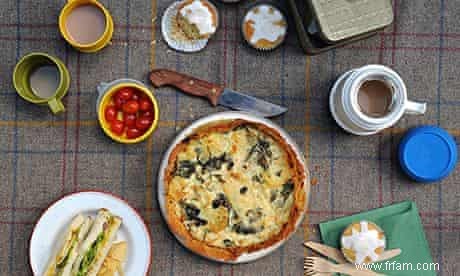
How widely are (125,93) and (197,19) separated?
0.86ft

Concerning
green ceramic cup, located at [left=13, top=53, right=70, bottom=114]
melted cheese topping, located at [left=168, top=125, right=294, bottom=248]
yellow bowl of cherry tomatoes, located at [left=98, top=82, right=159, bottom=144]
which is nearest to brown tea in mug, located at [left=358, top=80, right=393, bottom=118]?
melted cheese topping, located at [left=168, top=125, right=294, bottom=248]

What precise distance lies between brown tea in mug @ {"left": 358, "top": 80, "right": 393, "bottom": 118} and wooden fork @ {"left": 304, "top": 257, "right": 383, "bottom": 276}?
0.41 m

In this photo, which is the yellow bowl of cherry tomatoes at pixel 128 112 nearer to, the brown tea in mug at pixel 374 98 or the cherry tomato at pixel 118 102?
the cherry tomato at pixel 118 102

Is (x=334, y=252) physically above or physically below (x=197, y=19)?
below

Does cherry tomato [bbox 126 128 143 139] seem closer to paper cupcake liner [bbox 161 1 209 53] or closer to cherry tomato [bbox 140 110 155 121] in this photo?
cherry tomato [bbox 140 110 155 121]

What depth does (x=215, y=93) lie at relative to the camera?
5.09 feet

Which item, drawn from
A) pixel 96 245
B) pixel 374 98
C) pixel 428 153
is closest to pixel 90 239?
pixel 96 245

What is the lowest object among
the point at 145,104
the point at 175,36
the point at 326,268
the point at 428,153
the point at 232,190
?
the point at 326,268

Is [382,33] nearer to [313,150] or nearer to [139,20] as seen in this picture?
[313,150]

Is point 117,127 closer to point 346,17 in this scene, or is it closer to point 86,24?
point 86,24

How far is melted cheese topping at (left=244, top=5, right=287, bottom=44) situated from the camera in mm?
1541

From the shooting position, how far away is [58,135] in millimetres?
1580

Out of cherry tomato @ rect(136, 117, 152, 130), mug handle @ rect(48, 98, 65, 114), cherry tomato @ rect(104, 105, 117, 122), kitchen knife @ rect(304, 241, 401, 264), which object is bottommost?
kitchen knife @ rect(304, 241, 401, 264)

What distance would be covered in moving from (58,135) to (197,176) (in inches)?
15.6
